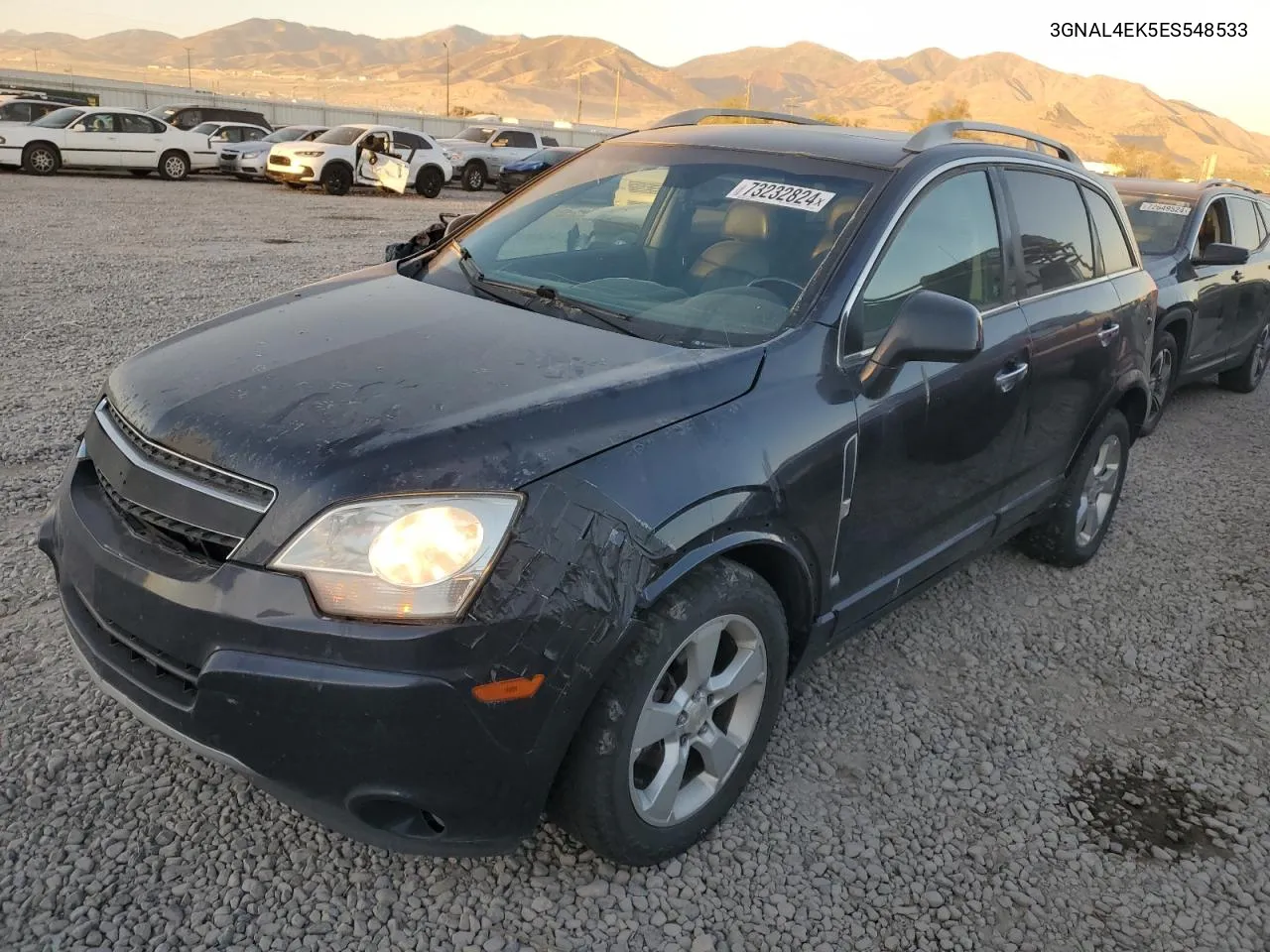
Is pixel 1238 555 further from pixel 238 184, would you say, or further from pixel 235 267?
pixel 238 184

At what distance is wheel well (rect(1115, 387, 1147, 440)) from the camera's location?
4.64m

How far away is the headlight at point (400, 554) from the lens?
2.04 m

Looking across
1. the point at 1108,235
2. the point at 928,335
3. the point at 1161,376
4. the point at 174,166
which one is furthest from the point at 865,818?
the point at 174,166

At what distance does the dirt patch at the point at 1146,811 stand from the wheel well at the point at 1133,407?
75.8 inches

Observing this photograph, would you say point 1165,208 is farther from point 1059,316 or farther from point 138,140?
point 138,140

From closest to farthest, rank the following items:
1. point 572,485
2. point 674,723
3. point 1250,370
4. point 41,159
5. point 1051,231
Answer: point 572,485 → point 674,723 → point 1051,231 → point 1250,370 → point 41,159

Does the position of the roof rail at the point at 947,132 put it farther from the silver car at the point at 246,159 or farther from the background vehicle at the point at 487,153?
the background vehicle at the point at 487,153

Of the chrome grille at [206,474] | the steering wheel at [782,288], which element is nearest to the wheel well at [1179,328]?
the steering wheel at [782,288]

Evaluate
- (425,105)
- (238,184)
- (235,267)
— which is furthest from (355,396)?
(425,105)

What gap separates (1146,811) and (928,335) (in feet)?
5.17

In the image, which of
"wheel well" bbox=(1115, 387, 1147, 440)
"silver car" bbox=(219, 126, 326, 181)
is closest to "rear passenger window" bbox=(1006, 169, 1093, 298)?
"wheel well" bbox=(1115, 387, 1147, 440)

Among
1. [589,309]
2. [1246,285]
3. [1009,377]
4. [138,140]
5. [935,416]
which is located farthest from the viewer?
[138,140]

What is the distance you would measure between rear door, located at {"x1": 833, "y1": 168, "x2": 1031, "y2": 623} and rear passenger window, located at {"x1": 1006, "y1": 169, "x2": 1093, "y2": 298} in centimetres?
21

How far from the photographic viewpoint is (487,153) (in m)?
26.4
